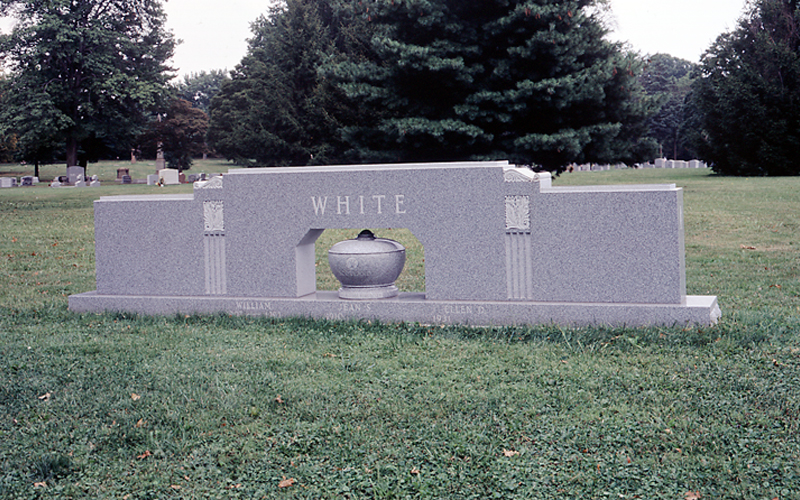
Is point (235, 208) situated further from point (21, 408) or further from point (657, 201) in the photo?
point (657, 201)

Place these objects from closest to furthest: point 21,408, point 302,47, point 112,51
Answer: point 21,408 → point 302,47 → point 112,51

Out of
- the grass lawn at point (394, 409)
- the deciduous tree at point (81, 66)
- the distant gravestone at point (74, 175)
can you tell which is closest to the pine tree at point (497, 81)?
the grass lawn at point (394, 409)

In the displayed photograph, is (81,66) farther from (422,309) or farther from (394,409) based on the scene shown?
(394,409)

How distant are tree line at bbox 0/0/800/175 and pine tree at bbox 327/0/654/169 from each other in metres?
0.06

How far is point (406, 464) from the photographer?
160 inches

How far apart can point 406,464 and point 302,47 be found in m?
31.5

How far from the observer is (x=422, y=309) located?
759 centimetres

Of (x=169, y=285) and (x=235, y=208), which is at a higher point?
(x=235, y=208)

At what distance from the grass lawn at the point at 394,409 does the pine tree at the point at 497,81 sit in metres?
12.9

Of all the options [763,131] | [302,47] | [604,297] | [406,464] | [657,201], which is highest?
[302,47]

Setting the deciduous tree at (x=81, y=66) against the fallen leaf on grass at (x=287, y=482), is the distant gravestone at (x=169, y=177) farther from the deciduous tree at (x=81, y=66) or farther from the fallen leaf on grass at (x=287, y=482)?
the fallen leaf on grass at (x=287, y=482)

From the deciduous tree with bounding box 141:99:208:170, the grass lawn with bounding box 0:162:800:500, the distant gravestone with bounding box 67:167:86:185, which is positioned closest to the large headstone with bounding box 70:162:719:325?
the grass lawn with bounding box 0:162:800:500

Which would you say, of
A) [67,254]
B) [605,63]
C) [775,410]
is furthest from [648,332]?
[605,63]

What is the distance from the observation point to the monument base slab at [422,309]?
22.6 feet
